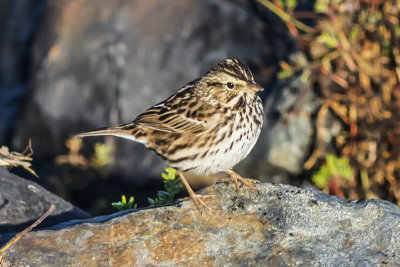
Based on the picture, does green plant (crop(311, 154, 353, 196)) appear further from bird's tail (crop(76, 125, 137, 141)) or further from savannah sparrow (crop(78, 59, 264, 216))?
bird's tail (crop(76, 125, 137, 141))

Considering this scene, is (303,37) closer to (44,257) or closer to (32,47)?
(32,47)

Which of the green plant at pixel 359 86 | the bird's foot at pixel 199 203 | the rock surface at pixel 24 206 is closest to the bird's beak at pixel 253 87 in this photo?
the bird's foot at pixel 199 203

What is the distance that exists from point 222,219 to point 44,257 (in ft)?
4.33

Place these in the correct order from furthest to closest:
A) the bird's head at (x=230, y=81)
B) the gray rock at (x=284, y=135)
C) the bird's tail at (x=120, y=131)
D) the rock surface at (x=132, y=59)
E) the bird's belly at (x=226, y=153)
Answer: the rock surface at (x=132, y=59) < the gray rock at (x=284, y=135) < the bird's tail at (x=120, y=131) < the bird's head at (x=230, y=81) < the bird's belly at (x=226, y=153)

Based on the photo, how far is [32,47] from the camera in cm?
937

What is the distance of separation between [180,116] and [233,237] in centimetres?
161

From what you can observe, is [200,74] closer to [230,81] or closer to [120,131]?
[120,131]

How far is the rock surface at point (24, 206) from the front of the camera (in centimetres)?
504

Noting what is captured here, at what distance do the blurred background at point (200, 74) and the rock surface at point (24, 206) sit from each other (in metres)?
2.47

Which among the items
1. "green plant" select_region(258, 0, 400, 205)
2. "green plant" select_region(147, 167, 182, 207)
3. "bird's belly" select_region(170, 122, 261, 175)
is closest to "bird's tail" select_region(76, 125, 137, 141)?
"green plant" select_region(147, 167, 182, 207)

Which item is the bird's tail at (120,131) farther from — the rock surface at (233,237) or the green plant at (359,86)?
the green plant at (359,86)

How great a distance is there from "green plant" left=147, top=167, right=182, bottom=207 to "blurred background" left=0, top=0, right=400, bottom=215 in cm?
274

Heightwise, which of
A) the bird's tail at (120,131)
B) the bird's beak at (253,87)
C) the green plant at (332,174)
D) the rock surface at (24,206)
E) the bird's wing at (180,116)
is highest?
the bird's beak at (253,87)

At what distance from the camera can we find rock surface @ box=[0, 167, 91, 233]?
5.04 meters
